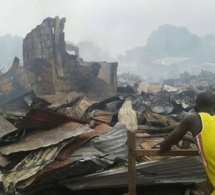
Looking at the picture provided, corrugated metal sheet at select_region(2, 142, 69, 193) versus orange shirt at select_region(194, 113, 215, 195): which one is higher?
orange shirt at select_region(194, 113, 215, 195)

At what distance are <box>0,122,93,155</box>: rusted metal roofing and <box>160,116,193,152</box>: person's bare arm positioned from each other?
204cm

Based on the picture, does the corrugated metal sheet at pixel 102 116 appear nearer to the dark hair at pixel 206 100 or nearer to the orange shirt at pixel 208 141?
the dark hair at pixel 206 100

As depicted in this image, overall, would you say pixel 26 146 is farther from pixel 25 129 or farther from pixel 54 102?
pixel 54 102

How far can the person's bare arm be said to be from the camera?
2.17m

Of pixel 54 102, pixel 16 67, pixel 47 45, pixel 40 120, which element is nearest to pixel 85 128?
pixel 40 120

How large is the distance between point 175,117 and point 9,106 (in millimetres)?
4878

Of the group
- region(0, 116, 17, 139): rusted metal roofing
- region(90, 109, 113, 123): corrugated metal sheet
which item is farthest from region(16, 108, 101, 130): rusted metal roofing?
region(90, 109, 113, 123): corrugated metal sheet

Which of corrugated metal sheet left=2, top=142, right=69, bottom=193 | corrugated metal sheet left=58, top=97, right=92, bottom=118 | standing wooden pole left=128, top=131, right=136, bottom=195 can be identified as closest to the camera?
standing wooden pole left=128, top=131, right=136, bottom=195

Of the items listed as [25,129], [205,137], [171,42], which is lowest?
[171,42]

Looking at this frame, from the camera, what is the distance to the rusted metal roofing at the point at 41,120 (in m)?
4.64

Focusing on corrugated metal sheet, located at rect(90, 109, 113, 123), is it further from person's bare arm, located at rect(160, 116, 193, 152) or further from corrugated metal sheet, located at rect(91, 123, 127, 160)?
person's bare arm, located at rect(160, 116, 193, 152)

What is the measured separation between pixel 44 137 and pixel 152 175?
1.79m

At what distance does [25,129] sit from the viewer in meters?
4.75

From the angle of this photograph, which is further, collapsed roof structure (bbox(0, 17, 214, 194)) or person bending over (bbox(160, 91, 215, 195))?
collapsed roof structure (bbox(0, 17, 214, 194))
